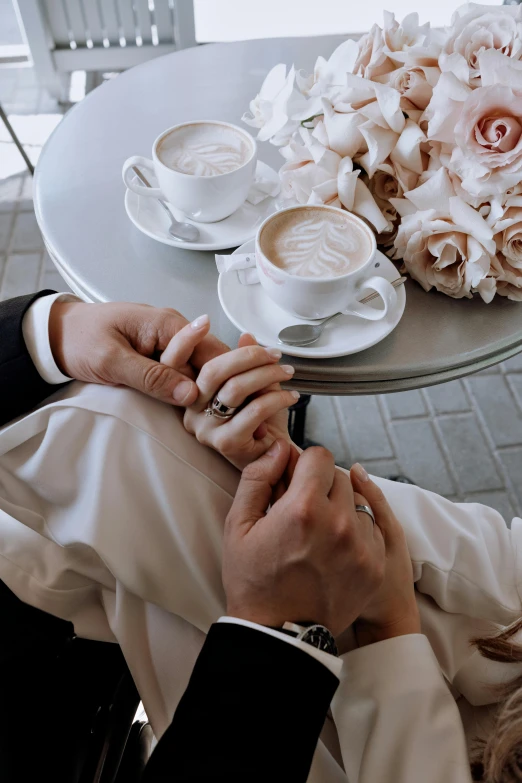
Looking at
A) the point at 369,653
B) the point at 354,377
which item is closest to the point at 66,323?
the point at 354,377

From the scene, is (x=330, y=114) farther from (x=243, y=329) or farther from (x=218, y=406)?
(x=218, y=406)

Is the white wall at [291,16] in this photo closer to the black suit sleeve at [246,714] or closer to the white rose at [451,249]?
the white rose at [451,249]

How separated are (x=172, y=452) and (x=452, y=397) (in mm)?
1385

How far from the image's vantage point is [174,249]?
96 cm

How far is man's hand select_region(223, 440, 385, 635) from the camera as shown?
0.62m

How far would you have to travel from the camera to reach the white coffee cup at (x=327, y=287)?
776 millimetres

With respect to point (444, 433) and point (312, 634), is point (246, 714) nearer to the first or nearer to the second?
point (312, 634)

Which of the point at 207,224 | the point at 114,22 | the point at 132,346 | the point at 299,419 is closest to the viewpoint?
the point at 132,346

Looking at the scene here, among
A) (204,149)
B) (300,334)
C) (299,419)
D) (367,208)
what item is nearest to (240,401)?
(300,334)

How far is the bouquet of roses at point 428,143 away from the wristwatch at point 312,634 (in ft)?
1.60

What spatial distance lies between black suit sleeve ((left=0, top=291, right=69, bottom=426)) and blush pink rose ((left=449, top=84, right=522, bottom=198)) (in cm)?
59

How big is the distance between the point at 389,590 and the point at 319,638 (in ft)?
0.36

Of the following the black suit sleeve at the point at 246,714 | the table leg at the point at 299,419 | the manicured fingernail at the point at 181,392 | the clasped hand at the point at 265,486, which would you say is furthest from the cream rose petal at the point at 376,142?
the table leg at the point at 299,419

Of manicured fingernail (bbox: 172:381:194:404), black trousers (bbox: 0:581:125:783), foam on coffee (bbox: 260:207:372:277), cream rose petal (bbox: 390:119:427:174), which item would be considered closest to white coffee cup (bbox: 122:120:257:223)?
foam on coffee (bbox: 260:207:372:277)
